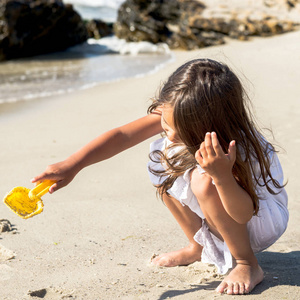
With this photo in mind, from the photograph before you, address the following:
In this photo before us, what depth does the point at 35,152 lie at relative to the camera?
3854 millimetres

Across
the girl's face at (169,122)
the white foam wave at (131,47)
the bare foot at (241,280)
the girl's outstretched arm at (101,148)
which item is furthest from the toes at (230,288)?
the white foam wave at (131,47)

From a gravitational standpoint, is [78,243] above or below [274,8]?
above

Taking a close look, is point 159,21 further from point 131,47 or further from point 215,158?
point 215,158

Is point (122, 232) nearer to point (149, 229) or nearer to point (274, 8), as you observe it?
point (149, 229)

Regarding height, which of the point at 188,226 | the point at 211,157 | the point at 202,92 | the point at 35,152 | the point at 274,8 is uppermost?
the point at 202,92

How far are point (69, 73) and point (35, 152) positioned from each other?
14.3ft

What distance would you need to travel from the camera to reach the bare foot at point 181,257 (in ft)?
7.40

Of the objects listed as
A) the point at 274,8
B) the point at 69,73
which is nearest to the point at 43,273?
the point at 69,73

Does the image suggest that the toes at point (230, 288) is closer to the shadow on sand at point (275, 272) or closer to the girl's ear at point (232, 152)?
the shadow on sand at point (275, 272)

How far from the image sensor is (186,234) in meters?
2.27

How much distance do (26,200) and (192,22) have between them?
8926mm

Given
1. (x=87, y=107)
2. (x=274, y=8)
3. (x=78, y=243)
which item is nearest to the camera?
(x=78, y=243)

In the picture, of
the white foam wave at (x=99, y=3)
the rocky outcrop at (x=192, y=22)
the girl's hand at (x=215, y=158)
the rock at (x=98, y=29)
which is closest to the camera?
the girl's hand at (x=215, y=158)

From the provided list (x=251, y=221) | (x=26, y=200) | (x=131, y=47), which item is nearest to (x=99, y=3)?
(x=131, y=47)
